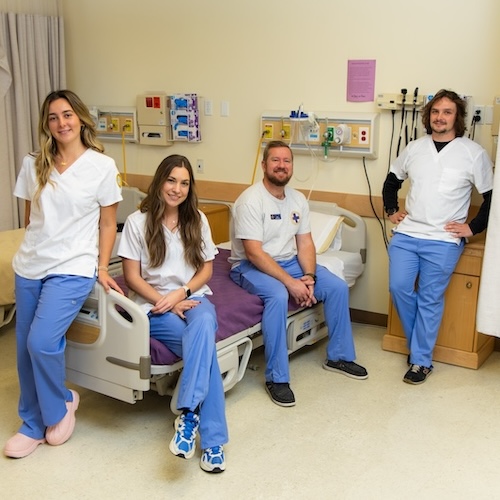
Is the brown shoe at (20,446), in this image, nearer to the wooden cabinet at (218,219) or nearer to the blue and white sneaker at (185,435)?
the blue and white sneaker at (185,435)

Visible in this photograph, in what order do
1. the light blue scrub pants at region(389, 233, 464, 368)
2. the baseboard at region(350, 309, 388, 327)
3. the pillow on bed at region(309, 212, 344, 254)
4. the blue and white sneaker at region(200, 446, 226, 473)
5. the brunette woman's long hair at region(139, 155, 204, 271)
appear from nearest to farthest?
1. the blue and white sneaker at region(200, 446, 226, 473)
2. the brunette woman's long hair at region(139, 155, 204, 271)
3. the light blue scrub pants at region(389, 233, 464, 368)
4. the pillow on bed at region(309, 212, 344, 254)
5. the baseboard at region(350, 309, 388, 327)

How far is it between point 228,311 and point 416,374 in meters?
1.07

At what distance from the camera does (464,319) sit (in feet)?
11.7

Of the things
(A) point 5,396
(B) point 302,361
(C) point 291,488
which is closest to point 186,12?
(B) point 302,361

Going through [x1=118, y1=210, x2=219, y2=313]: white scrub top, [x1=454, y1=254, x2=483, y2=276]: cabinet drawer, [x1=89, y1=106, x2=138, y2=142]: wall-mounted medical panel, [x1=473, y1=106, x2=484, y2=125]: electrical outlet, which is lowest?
[x1=454, y1=254, x2=483, y2=276]: cabinet drawer

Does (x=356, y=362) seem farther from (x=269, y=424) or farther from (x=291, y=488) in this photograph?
(x=291, y=488)

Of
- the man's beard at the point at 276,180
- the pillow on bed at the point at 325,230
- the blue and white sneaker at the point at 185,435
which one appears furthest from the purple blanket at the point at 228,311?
the pillow on bed at the point at 325,230

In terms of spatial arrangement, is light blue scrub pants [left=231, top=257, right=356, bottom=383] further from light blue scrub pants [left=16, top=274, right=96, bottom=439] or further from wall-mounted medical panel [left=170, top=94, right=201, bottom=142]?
wall-mounted medical panel [left=170, top=94, right=201, bottom=142]

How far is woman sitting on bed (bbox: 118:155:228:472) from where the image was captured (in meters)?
2.59

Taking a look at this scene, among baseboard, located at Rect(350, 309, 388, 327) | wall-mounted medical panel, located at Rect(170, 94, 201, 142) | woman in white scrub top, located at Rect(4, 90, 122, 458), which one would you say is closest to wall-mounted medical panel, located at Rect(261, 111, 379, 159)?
wall-mounted medical panel, located at Rect(170, 94, 201, 142)

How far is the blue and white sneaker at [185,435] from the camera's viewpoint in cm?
246

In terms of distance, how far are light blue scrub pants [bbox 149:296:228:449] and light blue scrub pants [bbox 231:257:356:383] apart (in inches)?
22.4

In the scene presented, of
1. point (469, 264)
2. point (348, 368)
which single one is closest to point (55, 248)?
point (348, 368)

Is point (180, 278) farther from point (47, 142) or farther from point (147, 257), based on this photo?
point (47, 142)
